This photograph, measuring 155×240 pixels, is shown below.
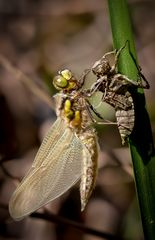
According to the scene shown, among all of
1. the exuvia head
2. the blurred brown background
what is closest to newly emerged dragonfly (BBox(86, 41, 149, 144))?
the exuvia head

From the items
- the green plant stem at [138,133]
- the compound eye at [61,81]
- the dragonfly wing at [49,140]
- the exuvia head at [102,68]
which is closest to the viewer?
the green plant stem at [138,133]

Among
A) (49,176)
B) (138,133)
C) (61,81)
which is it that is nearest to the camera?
(138,133)

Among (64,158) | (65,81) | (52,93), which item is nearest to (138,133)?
(65,81)

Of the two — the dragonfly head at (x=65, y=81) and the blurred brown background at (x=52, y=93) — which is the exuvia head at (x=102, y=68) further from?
the blurred brown background at (x=52, y=93)

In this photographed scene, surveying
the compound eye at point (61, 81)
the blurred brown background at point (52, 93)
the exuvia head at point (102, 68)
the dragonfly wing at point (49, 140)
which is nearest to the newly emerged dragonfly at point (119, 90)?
the exuvia head at point (102, 68)

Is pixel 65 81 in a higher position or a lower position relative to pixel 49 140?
higher

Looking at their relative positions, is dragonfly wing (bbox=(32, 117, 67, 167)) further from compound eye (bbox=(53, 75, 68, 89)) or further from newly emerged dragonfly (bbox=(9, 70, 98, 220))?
compound eye (bbox=(53, 75, 68, 89))

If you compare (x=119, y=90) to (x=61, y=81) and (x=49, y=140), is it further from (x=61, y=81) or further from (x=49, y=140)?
(x=49, y=140)
